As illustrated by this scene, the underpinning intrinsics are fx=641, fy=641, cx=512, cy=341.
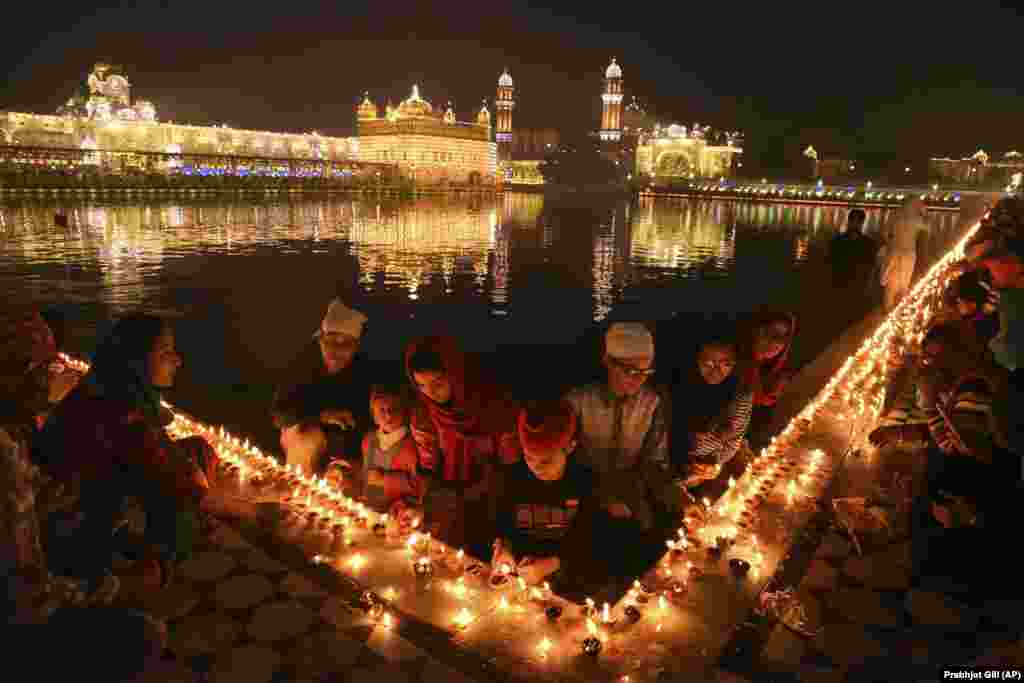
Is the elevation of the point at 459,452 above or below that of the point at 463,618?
above

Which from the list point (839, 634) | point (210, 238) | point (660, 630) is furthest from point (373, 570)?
point (210, 238)

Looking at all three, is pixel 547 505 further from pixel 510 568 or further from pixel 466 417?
pixel 466 417

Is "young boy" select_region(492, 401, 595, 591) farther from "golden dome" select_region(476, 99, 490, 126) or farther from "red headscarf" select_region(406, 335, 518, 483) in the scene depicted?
"golden dome" select_region(476, 99, 490, 126)

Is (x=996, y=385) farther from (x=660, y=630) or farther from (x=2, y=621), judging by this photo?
(x=2, y=621)

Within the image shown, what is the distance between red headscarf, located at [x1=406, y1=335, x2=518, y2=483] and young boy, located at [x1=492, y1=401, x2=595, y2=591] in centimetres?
24

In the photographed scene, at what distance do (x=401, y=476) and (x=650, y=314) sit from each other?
23.3 ft

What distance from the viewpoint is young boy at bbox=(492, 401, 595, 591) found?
2.86 meters

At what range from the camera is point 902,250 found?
29.8ft

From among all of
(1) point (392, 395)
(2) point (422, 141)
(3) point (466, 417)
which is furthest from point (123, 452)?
(2) point (422, 141)

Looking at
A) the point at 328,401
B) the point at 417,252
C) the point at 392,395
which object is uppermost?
the point at 392,395

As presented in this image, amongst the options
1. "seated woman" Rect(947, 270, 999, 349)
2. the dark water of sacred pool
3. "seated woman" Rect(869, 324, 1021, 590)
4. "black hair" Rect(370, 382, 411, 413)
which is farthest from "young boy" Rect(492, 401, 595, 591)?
"seated woman" Rect(947, 270, 999, 349)

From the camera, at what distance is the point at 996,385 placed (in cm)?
296

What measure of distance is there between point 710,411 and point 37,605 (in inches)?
132

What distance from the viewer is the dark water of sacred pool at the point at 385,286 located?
22.8 feet
